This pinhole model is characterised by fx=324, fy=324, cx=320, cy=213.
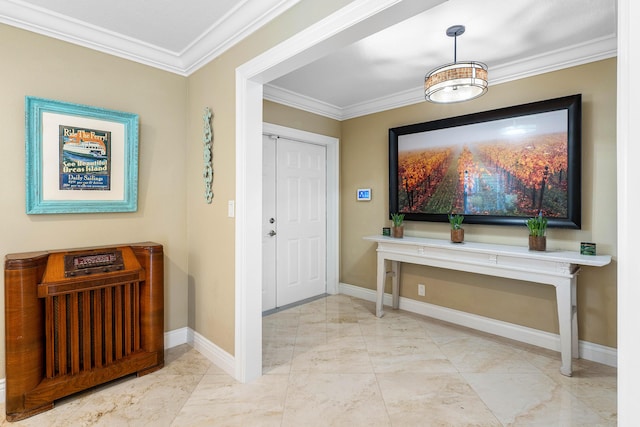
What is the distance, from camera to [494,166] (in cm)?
298

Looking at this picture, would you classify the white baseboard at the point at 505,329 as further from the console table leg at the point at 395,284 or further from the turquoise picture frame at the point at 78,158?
the turquoise picture frame at the point at 78,158

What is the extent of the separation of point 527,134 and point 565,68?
1.86 feet

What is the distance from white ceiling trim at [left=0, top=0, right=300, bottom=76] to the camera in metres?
2.00

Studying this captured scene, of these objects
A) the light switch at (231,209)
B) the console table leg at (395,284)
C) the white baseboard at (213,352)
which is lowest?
the white baseboard at (213,352)

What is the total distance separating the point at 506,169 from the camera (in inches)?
115

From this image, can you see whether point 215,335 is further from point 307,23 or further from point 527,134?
point 527,134

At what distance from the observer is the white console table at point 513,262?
2.33 meters

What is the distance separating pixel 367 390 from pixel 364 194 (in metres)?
2.42

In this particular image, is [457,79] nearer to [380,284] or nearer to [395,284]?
[380,284]

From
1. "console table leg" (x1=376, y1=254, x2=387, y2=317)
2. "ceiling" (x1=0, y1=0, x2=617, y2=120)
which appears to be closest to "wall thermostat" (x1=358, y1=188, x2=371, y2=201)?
"console table leg" (x1=376, y1=254, x2=387, y2=317)

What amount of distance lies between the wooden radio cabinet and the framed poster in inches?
104

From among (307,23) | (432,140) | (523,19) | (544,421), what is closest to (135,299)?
(307,23)

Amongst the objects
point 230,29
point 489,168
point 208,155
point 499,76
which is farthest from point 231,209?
point 499,76
